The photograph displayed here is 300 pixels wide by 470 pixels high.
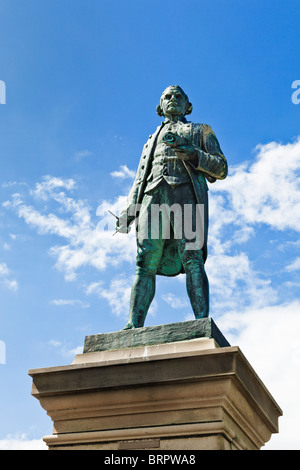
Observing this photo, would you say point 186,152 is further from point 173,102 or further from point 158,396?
point 158,396

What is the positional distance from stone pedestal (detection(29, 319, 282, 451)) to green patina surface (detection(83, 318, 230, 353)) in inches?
0.5

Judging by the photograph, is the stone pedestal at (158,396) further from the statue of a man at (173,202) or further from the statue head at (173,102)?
the statue head at (173,102)

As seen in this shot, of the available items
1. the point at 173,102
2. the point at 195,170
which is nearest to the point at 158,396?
the point at 195,170

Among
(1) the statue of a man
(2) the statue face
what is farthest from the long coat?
(2) the statue face

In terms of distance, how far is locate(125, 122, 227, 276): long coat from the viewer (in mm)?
8031

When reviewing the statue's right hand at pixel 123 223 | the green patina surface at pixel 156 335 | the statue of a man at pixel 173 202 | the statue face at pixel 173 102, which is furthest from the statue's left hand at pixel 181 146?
the green patina surface at pixel 156 335

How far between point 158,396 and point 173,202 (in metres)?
2.63

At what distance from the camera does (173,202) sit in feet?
26.3

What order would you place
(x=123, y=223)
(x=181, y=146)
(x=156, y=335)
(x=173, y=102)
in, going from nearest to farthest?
1. (x=156, y=335)
2. (x=181, y=146)
3. (x=123, y=223)
4. (x=173, y=102)

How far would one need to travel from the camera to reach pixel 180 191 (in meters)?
8.04

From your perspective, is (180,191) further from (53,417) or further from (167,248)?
(53,417)
